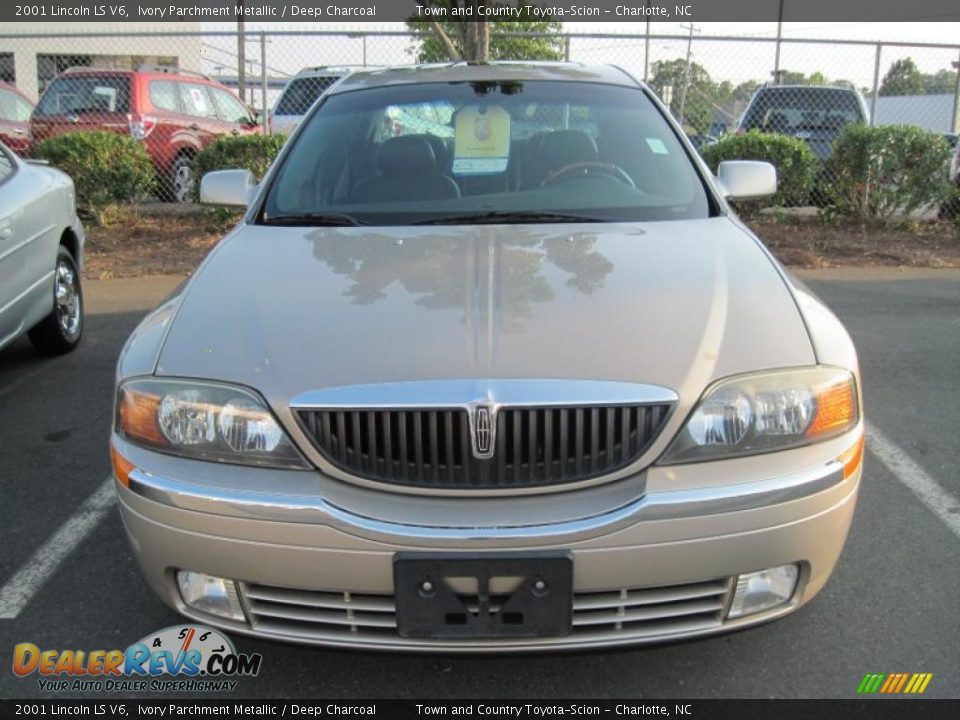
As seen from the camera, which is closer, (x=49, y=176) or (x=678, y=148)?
(x=678, y=148)

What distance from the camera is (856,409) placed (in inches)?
92.1

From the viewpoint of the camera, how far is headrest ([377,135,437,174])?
11.3 ft

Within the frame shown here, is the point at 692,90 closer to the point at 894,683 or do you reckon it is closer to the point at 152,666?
the point at 894,683

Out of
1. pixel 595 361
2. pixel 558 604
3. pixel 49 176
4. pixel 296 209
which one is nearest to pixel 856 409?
pixel 595 361

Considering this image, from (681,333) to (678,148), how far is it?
4.81ft

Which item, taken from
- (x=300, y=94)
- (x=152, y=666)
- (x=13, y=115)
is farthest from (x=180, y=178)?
(x=152, y=666)

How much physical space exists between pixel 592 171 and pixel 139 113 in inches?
374

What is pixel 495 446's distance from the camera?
2.09m

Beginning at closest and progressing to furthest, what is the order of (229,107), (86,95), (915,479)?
(915,479), (86,95), (229,107)

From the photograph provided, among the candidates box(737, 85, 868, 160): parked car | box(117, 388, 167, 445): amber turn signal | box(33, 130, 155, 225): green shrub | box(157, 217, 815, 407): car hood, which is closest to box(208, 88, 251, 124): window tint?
box(33, 130, 155, 225): green shrub

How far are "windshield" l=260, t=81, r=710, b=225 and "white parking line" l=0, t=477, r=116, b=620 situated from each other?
1.34 meters

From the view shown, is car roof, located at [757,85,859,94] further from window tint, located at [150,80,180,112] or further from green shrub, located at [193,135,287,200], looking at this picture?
window tint, located at [150,80,180,112]

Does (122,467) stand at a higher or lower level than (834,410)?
lower

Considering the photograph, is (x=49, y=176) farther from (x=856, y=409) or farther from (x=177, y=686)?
(x=856, y=409)
